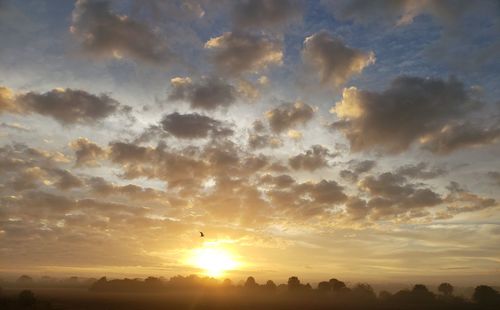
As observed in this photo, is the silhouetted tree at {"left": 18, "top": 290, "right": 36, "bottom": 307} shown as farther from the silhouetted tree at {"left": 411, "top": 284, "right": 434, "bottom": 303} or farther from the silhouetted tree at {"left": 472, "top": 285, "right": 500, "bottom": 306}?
the silhouetted tree at {"left": 472, "top": 285, "right": 500, "bottom": 306}

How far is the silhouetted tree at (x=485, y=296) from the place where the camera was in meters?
159

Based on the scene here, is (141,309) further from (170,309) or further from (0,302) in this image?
(0,302)

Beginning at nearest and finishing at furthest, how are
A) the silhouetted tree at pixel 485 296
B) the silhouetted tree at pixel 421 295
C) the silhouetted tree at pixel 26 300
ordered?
the silhouetted tree at pixel 26 300
the silhouetted tree at pixel 485 296
the silhouetted tree at pixel 421 295

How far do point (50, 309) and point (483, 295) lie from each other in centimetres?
16456

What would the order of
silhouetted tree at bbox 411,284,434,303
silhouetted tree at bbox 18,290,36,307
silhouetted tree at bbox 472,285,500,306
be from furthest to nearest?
silhouetted tree at bbox 411,284,434,303 < silhouetted tree at bbox 472,285,500,306 < silhouetted tree at bbox 18,290,36,307

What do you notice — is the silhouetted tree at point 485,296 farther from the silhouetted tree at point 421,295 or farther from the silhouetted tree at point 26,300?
the silhouetted tree at point 26,300

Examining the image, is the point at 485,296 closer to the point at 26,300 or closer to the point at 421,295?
the point at 421,295

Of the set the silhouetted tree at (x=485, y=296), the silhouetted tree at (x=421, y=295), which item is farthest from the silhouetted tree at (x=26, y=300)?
the silhouetted tree at (x=485, y=296)

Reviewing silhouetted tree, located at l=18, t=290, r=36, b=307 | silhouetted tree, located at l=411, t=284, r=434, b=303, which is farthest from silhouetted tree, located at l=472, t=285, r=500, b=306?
silhouetted tree, located at l=18, t=290, r=36, b=307

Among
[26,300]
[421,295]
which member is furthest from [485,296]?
[26,300]

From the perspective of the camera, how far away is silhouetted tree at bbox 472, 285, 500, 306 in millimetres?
159375

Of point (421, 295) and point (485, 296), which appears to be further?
point (421, 295)

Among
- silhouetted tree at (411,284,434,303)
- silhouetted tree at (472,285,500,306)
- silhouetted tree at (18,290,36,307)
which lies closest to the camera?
silhouetted tree at (18,290,36,307)

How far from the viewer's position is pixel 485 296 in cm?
16112
